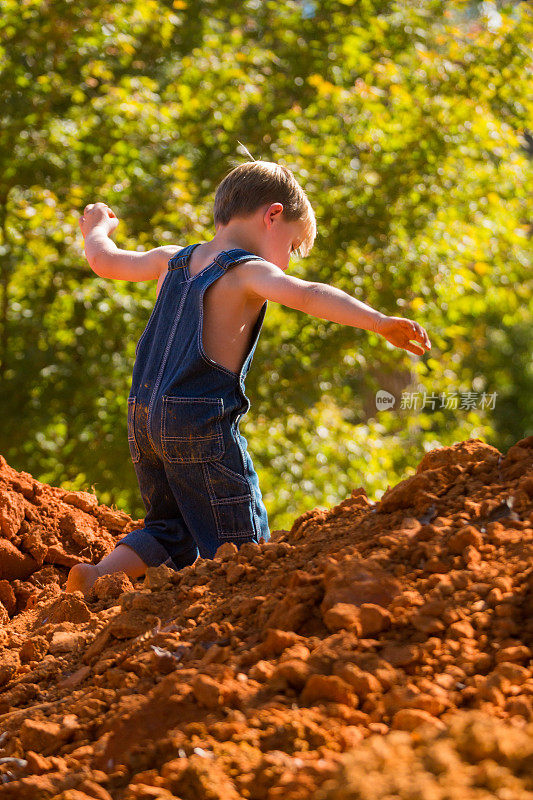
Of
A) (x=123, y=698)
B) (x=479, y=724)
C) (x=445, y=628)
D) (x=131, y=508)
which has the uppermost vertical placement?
(x=479, y=724)

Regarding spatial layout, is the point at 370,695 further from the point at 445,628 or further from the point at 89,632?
the point at 89,632

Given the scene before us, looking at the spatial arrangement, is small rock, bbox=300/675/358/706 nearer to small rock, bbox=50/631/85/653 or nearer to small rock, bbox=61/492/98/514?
small rock, bbox=50/631/85/653

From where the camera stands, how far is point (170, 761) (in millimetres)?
1318

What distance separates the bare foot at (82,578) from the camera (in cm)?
263

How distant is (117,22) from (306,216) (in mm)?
4050

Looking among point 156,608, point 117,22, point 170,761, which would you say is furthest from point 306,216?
point 117,22

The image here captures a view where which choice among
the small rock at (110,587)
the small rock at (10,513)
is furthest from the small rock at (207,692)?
the small rock at (10,513)

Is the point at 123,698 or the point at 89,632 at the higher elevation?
the point at 123,698

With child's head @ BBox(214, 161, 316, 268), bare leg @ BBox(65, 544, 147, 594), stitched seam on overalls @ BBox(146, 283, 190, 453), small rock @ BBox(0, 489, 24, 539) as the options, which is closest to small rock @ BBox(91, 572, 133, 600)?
bare leg @ BBox(65, 544, 147, 594)

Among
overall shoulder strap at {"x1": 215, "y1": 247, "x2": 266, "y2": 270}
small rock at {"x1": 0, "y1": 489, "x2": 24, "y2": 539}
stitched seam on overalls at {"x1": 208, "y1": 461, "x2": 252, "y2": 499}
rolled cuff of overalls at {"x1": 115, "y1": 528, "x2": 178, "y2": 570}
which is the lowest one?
small rock at {"x1": 0, "y1": 489, "x2": 24, "y2": 539}

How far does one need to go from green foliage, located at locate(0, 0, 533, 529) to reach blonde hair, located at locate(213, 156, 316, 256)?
106 inches

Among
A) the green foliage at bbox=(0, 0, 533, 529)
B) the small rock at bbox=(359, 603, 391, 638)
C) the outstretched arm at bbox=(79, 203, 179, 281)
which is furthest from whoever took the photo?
the green foliage at bbox=(0, 0, 533, 529)

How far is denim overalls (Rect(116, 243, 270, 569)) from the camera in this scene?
9.12ft

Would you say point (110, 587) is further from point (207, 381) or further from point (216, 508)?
point (207, 381)
